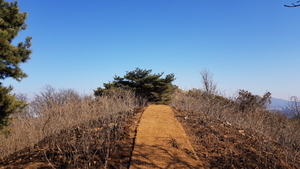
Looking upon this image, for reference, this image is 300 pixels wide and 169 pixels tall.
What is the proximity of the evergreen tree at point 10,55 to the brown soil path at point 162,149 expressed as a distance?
5.46m

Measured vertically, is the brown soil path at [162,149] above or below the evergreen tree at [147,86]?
below

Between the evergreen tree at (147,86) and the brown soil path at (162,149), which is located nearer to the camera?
the brown soil path at (162,149)

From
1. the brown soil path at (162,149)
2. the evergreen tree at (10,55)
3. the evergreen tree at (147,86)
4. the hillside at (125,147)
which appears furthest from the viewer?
the evergreen tree at (147,86)

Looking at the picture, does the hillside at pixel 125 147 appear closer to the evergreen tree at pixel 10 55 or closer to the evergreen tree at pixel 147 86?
the evergreen tree at pixel 10 55


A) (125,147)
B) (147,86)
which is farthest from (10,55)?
(147,86)

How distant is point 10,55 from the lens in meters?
7.02

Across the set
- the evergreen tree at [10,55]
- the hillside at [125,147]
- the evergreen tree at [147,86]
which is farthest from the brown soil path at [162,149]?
the evergreen tree at [147,86]

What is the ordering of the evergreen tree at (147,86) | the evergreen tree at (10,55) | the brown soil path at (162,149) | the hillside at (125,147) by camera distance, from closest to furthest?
the brown soil path at (162,149) → the hillside at (125,147) → the evergreen tree at (10,55) → the evergreen tree at (147,86)

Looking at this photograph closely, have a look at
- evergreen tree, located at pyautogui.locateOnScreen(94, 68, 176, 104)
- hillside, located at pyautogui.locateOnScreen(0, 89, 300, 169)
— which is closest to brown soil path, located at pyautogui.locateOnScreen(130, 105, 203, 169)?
hillside, located at pyautogui.locateOnScreen(0, 89, 300, 169)

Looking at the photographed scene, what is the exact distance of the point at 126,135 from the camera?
5.07m

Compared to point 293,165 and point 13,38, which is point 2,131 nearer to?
point 13,38

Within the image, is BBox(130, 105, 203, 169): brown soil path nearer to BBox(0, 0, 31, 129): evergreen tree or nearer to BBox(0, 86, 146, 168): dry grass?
BBox(0, 86, 146, 168): dry grass

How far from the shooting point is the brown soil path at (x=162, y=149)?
370 cm

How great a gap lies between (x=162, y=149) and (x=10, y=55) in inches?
268
